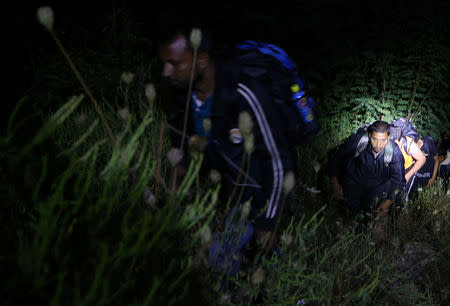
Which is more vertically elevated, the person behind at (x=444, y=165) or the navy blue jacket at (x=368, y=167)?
the navy blue jacket at (x=368, y=167)

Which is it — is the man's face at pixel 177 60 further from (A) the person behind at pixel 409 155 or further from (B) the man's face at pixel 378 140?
(A) the person behind at pixel 409 155

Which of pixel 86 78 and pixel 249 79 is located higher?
pixel 249 79

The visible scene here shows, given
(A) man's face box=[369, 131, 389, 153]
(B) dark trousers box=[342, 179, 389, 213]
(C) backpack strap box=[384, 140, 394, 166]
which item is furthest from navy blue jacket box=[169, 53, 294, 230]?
(B) dark trousers box=[342, 179, 389, 213]

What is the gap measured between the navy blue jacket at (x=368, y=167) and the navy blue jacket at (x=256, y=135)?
204 centimetres

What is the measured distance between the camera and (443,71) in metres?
3.96

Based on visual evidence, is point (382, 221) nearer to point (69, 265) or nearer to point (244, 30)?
point (244, 30)

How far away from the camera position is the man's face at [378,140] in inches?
120

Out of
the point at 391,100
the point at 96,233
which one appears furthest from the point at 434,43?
the point at 96,233

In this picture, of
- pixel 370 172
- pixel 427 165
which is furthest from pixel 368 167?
pixel 427 165

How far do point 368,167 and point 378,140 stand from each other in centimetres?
37

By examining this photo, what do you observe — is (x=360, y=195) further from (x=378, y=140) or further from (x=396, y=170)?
(x=378, y=140)

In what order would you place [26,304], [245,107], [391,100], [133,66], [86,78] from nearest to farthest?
[26,304]
[245,107]
[86,78]
[133,66]
[391,100]

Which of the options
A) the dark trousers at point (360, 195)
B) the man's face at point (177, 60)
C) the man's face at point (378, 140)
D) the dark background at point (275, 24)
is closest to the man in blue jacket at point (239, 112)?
the man's face at point (177, 60)

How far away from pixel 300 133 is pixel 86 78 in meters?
2.64
